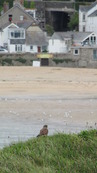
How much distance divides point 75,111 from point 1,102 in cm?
425

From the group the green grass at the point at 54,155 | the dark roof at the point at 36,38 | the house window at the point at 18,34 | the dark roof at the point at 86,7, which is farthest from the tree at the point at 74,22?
the green grass at the point at 54,155

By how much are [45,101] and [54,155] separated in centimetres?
1942

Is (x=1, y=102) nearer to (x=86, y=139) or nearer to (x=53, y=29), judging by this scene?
(x=86, y=139)

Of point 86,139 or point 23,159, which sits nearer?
point 23,159

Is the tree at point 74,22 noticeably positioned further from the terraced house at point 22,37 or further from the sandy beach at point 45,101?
the sandy beach at point 45,101

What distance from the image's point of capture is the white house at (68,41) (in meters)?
56.4

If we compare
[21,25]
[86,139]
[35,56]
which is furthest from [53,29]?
[86,139]

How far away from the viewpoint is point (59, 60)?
2114 inches

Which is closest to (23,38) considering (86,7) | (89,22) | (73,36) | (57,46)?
(57,46)

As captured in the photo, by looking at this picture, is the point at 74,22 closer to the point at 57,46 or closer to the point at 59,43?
the point at 59,43

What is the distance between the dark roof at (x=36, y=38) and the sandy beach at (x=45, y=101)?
5.48 m

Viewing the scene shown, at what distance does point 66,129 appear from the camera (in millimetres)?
26672

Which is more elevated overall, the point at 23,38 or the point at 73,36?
the point at 73,36

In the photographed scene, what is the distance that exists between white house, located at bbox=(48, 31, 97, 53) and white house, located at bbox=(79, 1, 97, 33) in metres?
3.23
